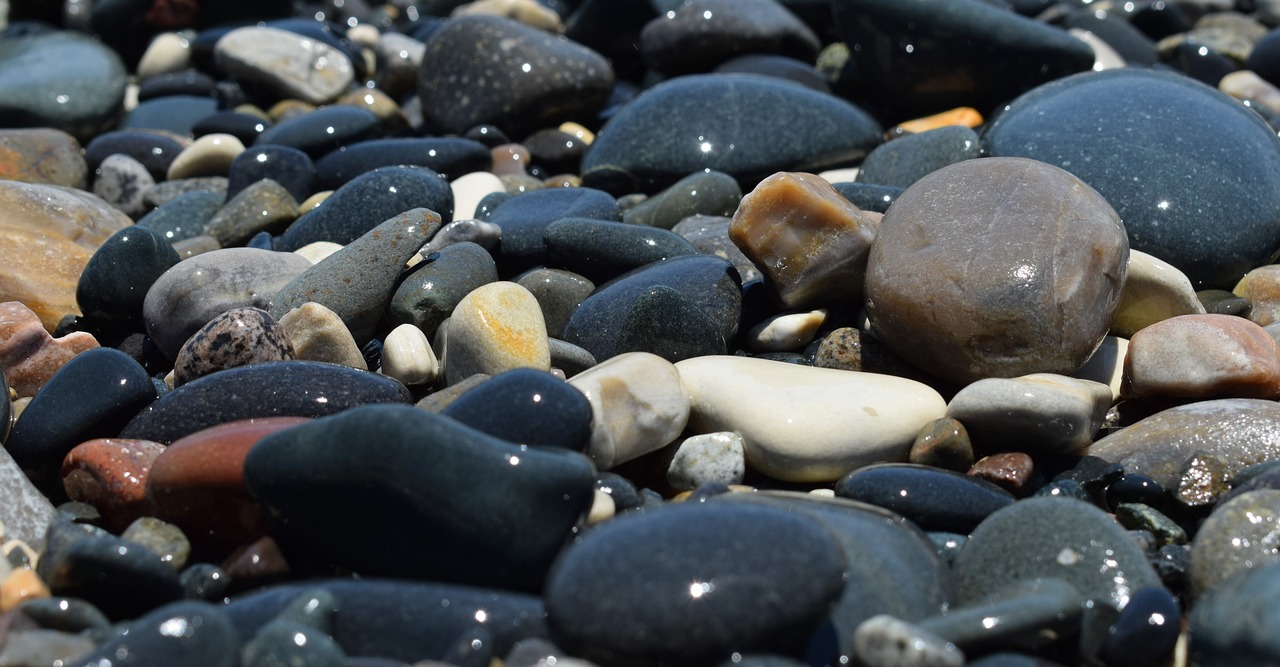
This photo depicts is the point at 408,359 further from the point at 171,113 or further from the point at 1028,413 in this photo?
the point at 171,113

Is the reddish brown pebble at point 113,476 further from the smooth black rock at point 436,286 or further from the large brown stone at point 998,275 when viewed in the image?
the large brown stone at point 998,275

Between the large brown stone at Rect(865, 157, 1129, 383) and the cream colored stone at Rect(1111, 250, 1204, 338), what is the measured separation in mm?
395

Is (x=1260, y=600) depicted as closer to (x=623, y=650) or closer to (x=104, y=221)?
(x=623, y=650)

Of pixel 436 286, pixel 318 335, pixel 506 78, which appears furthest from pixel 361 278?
pixel 506 78

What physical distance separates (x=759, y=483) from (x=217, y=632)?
5.85 feet

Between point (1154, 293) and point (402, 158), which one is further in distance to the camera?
point (402, 158)

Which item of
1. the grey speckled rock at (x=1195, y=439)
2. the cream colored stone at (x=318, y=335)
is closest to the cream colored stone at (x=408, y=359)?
the cream colored stone at (x=318, y=335)

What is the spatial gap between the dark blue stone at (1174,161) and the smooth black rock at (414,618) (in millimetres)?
3491

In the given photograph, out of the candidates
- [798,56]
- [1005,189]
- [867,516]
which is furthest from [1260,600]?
[798,56]

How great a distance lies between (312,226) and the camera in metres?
5.38

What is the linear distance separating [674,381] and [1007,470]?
3.49 ft

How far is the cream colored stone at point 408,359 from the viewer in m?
3.98

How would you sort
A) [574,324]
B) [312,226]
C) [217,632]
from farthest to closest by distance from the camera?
[312,226] < [574,324] < [217,632]

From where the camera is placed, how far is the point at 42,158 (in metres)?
6.63
